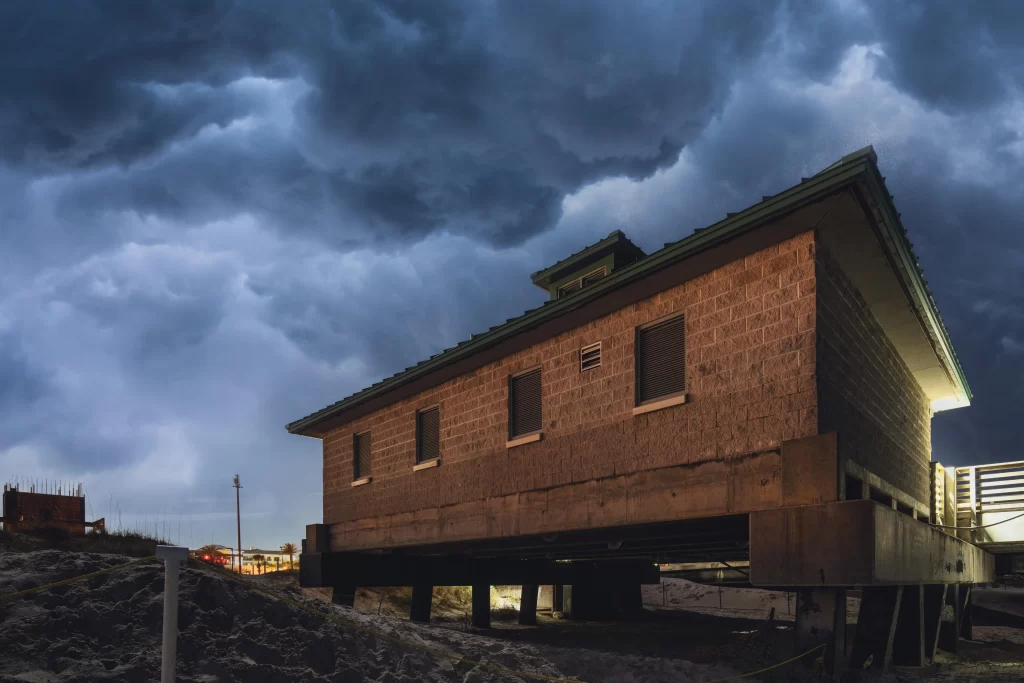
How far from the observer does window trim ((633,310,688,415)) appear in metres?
12.5

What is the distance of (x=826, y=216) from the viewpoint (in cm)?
1069

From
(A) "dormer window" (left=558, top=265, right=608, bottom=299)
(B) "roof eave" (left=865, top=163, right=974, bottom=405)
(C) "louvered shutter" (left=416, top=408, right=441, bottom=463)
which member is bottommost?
(C) "louvered shutter" (left=416, top=408, right=441, bottom=463)

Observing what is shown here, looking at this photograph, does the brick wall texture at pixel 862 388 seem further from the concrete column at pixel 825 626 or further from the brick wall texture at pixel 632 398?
the concrete column at pixel 825 626

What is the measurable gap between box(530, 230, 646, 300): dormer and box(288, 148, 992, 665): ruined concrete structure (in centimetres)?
6

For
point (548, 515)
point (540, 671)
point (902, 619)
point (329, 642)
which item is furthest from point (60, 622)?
point (902, 619)

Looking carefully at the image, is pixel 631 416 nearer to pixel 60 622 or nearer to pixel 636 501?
pixel 636 501

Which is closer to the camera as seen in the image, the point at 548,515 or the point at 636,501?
the point at 636,501

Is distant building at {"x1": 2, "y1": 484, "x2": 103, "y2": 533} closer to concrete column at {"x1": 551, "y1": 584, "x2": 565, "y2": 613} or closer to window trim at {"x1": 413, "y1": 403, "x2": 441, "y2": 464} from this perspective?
window trim at {"x1": 413, "y1": 403, "x2": 441, "y2": 464}

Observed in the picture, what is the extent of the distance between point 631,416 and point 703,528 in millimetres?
2321

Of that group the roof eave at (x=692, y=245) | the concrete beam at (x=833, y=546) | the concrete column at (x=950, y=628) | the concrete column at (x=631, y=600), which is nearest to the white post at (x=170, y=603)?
the concrete beam at (x=833, y=546)

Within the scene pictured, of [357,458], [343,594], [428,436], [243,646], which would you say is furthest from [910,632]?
[343,594]

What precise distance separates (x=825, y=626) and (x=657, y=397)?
13.9 ft

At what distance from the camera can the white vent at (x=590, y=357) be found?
14.2 m

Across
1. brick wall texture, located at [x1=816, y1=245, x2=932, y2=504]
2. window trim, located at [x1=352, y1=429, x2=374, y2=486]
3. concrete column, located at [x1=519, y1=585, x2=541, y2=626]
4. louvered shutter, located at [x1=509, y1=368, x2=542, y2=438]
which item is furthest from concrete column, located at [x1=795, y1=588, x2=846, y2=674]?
concrete column, located at [x1=519, y1=585, x2=541, y2=626]
